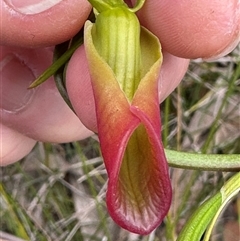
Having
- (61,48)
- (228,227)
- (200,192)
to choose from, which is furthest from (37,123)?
(228,227)

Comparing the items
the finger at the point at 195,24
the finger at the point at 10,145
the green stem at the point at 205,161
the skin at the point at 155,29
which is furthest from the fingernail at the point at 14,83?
the green stem at the point at 205,161

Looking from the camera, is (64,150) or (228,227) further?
(64,150)

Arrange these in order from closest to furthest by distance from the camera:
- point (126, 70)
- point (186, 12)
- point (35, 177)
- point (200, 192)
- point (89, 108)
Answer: point (126, 70)
point (186, 12)
point (89, 108)
point (200, 192)
point (35, 177)

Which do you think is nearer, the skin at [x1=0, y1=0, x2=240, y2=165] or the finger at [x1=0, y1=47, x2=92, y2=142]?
the skin at [x1=0, y1=0, x2=240, y2=165]

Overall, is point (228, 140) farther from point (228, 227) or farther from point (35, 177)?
point (35, 177)

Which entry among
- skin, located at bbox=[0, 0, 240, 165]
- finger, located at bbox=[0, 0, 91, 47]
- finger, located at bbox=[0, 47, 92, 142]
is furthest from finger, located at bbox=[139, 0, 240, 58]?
finger, located at bbox=[0, 47, 92, 142]

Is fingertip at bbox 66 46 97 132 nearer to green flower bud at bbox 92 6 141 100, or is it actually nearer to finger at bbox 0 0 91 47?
finger at bbox 0 0 91 47

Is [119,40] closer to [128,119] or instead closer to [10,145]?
[128,119]
